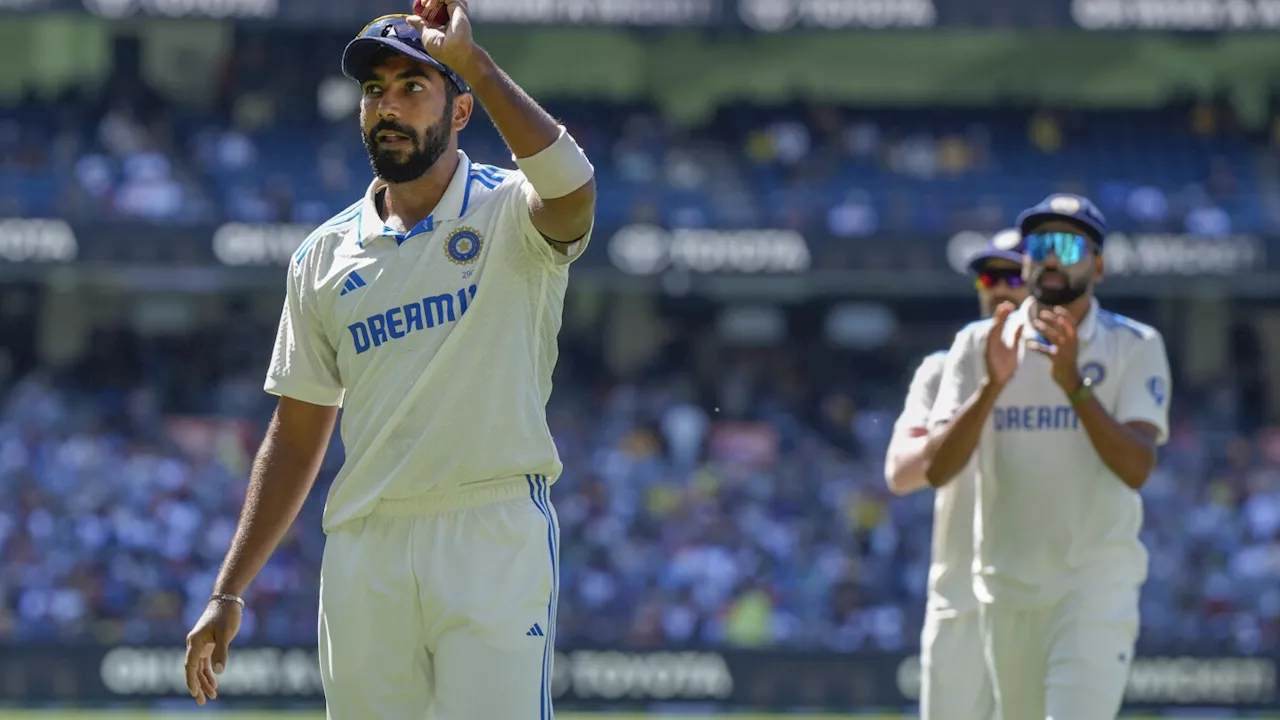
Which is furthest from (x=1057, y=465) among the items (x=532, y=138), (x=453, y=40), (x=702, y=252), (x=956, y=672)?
(x=702, y=252)

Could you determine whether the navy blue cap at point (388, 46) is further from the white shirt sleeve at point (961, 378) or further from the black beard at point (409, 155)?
the white shirt sleeve at point (961, 378)

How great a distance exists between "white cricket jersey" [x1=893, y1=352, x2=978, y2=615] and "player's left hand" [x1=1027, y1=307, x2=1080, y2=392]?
36.3 inches

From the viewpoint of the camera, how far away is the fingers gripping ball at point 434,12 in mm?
3992

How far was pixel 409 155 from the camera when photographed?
4.30 meters

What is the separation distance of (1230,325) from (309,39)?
36.1 ft

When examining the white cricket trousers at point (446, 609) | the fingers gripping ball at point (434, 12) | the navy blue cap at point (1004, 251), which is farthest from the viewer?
the navy blue cap at point (1004, 251)

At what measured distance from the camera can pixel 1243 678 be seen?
15.6 meters

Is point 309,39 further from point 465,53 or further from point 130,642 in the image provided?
point 465,53

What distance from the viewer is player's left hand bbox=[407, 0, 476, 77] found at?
384 cm

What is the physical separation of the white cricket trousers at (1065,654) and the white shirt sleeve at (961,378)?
638 mm

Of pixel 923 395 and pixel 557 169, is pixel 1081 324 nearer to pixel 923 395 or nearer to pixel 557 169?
pixel 923 395

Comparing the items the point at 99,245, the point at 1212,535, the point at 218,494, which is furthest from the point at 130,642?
the point at 1212,535

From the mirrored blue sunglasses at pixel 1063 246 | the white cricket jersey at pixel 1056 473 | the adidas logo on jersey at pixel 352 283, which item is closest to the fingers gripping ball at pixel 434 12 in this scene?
the adidas logo on jersey at pixel 352 283

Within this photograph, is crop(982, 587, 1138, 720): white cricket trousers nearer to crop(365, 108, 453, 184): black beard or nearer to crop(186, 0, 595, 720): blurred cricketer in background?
crop(186, 0, 595, 720): blurred cricketer in background
